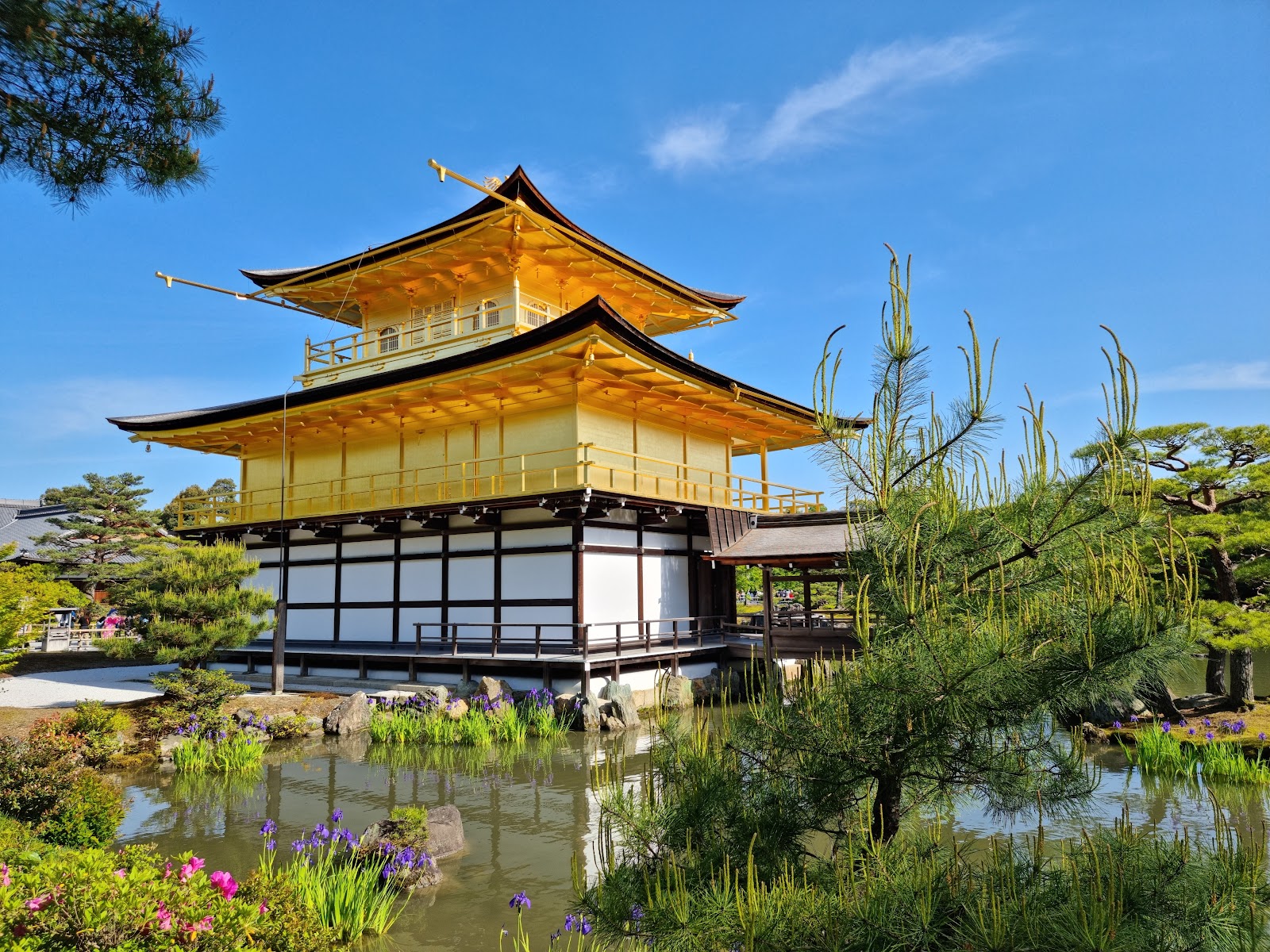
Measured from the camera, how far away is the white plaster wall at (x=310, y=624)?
20828 millimetres

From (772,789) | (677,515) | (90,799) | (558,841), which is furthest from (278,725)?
(772,789)

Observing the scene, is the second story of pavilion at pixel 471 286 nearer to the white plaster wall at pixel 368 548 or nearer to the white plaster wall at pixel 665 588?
the white plaster wall at pixel 368 548

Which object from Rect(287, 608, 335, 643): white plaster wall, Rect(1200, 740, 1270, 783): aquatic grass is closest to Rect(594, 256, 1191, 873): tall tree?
Rect(1200, 740, 1270, 783): aquatic grass

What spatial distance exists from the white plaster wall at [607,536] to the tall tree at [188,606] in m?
6.71

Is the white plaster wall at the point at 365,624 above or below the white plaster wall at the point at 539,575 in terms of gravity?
below

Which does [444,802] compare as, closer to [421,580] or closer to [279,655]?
[279,655]

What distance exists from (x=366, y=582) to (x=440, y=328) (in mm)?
7128

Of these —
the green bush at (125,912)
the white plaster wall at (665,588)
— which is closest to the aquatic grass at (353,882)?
the green bush at (125,912)

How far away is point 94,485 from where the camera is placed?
31.0 m

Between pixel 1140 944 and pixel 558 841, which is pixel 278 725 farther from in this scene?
pixel 1140 944

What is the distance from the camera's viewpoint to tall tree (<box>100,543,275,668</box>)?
45.9 feet

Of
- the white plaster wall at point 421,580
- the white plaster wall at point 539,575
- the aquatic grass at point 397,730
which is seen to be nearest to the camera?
the aquatic grass at point 397,730

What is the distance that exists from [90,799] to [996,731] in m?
8.17

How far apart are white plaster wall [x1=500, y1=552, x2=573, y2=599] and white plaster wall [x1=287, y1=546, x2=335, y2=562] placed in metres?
6.37
